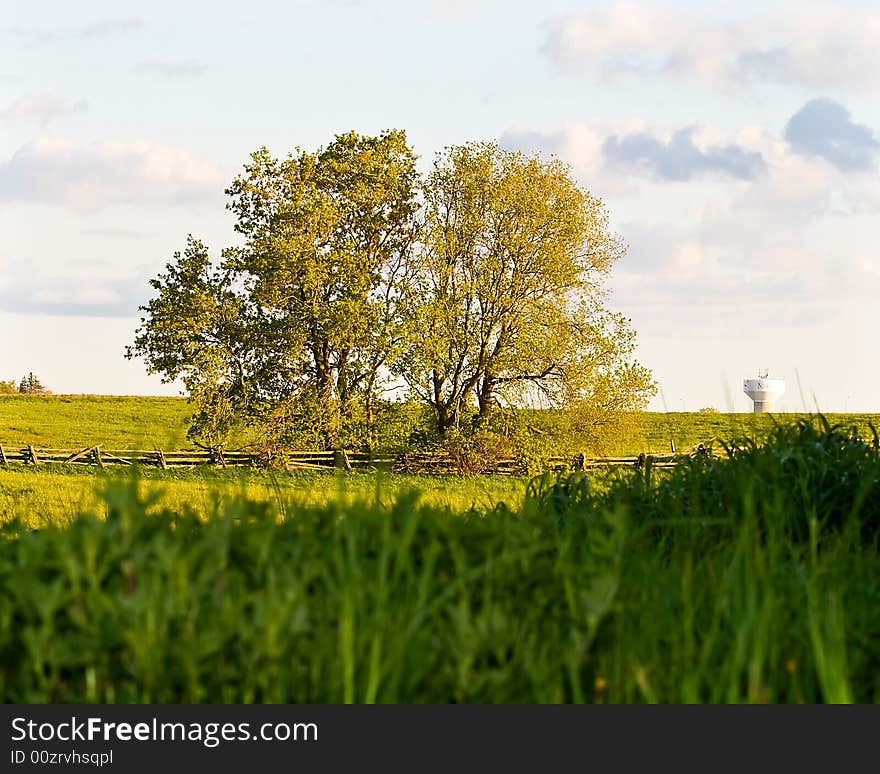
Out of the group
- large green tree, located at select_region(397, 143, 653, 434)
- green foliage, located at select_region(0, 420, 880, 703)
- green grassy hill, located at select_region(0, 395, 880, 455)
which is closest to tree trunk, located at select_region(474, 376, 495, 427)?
large green tree, located at select_region(397, 143, 653, 434)

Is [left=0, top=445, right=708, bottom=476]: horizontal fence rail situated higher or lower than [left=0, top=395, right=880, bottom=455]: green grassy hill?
lower

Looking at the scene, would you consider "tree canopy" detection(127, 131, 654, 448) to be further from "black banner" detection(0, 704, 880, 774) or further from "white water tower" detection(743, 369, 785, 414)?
"black banner" detection(0, 704, 880, 774)

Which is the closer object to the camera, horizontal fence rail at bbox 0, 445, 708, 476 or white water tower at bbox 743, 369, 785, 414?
horizontal fence rail at bbox 0, 445, 708, 476

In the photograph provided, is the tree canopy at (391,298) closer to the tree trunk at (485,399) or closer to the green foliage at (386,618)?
the tree trunk at (485,399)

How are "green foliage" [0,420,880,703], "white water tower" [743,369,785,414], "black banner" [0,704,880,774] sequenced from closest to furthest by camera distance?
1. "black banner" [0,704,880,774]
2. "green foliage" [0,420,880,703]
3. "white water tower" [743,369,785,414]

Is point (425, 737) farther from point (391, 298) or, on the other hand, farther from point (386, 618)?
point (391, 298)

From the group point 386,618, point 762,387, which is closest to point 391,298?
point 762,387

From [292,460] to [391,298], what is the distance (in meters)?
7.10

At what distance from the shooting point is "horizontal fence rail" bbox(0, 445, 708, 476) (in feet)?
115

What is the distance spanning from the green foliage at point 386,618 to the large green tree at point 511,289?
98.9 feet

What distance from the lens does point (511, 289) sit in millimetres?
34781

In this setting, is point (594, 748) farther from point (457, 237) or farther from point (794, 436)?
point (457, 237)

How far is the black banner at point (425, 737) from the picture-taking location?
2.80 metres

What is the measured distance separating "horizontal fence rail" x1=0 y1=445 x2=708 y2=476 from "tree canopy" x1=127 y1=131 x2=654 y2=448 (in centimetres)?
126
